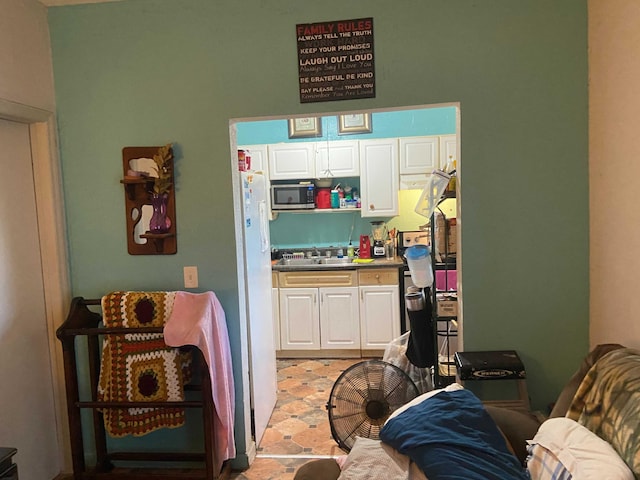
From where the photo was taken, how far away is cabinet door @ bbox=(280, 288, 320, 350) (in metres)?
4.53

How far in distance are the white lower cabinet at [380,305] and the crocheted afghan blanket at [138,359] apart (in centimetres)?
226

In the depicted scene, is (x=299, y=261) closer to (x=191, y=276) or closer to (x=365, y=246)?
(x=365, y=246)

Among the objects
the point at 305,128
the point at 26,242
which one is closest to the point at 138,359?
the point at 26,242

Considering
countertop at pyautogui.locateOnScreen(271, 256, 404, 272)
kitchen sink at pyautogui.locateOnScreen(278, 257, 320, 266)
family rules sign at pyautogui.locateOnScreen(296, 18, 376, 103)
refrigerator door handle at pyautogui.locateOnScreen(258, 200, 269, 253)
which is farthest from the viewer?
kitchen sink at pyautogui.locateOnScreen(278, 257, 320, 266)

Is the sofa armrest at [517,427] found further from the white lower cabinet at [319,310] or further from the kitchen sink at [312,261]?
the kitchen sink at [312,261]

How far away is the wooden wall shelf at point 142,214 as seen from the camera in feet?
8.63

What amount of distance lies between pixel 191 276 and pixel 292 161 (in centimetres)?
236

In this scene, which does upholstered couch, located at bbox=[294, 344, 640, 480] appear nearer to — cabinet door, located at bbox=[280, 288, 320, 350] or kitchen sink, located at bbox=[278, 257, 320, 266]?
cabinet door, located at bbox=[280, 288, 320, 350]

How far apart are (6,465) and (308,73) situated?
2166 mm

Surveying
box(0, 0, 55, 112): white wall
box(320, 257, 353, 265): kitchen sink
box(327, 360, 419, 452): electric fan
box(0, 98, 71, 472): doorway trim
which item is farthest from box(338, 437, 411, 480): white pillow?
box(320, 257, 353, 265): kitchen sink

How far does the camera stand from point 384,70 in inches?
96.7

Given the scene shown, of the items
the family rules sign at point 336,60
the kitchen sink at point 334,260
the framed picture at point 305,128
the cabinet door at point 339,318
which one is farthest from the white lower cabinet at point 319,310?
the family rules sign at point 336,60

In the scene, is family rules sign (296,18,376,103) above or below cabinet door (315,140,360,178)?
above

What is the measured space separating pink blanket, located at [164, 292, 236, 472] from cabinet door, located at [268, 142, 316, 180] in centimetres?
244
